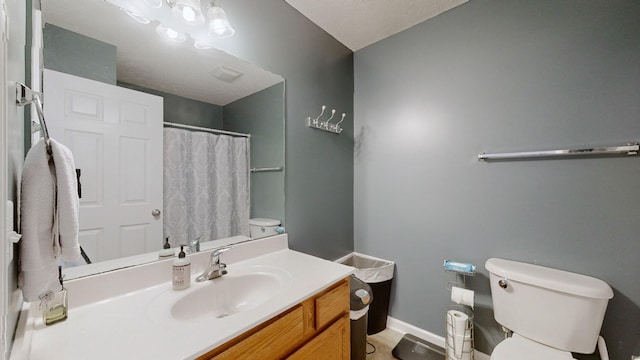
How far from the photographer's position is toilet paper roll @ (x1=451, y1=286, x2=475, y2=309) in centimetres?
139

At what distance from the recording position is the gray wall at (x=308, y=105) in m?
1.39

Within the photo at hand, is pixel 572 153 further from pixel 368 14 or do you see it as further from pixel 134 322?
pixel 134 322

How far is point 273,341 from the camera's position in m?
0.80

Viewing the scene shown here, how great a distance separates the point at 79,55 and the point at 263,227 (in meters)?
1.07

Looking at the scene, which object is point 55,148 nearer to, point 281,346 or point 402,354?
point 281,346

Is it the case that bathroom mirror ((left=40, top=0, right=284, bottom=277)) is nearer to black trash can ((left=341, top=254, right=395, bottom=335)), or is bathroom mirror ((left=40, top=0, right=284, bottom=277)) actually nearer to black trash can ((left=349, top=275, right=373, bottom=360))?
black trash can ((left=349, top=275, right=373, bottom=360))

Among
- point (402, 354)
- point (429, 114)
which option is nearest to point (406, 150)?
point (429, 114)

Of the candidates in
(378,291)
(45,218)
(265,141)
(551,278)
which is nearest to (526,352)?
(551,278)

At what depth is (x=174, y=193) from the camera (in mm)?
1100

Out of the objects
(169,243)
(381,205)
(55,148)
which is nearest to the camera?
(55,148)

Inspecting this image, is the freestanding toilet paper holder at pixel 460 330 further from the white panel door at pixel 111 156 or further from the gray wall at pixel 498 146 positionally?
the white panel door at pixel 111 156

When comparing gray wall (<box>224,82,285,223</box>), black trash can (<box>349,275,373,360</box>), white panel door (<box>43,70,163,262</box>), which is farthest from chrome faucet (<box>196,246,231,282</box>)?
black trash can (<box>349,275,373,360</box>)

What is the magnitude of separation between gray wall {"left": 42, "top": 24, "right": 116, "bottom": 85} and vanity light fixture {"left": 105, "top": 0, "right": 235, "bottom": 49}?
185 millimetres

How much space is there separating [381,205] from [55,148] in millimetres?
1780
